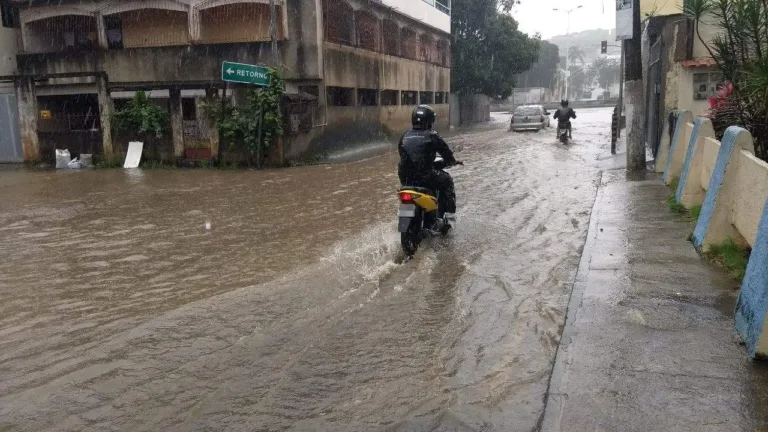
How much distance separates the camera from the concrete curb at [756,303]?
12.6 ft

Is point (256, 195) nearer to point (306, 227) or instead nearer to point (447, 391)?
point (306, 227)

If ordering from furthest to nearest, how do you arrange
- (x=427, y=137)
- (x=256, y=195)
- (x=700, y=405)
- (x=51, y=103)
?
(x=51, y=103) → (x=256, y=195) → (x=427, y=137) → (x=700, y=405)

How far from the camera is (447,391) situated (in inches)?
151

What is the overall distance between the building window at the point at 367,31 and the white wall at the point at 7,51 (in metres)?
12.3

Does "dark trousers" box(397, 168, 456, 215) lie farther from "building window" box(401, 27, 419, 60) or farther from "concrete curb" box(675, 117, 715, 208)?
"building window" box(401, 27, 419, 60)

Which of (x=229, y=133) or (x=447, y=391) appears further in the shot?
(x=229, y=133)

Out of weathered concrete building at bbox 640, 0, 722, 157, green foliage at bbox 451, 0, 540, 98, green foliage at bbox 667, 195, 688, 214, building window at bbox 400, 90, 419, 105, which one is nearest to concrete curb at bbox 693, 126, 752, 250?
green foliage at bbox 667, 195, 688, 214

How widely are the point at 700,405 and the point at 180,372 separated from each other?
128 inches

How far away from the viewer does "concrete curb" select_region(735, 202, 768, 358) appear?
12.6 feet

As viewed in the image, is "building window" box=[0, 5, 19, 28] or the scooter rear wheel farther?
"building window" box=[0, 5, 19, 28]

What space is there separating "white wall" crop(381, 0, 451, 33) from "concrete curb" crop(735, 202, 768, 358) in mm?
22740

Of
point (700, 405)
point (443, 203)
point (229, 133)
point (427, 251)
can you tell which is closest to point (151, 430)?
point (700, 405)

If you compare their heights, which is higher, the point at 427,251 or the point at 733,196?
the point at 733,196

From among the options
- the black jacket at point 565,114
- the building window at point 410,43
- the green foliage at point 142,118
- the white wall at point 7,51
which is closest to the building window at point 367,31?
the building window at point 410,43
